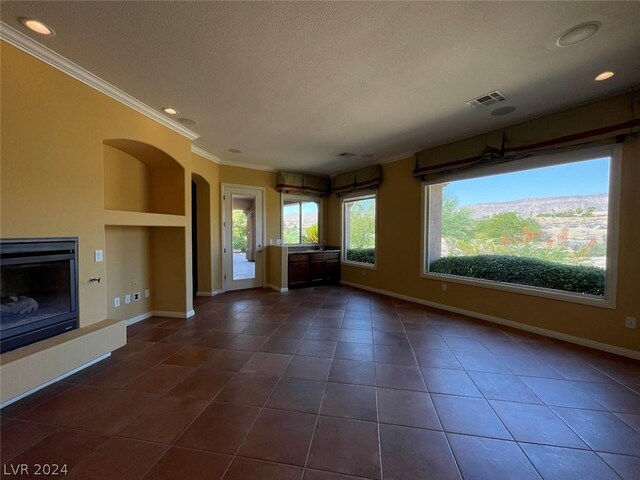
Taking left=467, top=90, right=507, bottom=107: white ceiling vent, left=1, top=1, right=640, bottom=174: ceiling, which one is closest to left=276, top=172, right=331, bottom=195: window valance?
left=1, top=1, right=640, bottom=174: ceiling

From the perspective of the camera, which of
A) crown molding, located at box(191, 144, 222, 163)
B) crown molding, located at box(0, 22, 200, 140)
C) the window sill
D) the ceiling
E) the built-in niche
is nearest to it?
the ceiling

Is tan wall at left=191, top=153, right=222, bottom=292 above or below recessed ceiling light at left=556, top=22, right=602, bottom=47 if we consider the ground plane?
below

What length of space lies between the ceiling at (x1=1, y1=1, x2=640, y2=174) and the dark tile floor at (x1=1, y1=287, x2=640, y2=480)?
273 cm

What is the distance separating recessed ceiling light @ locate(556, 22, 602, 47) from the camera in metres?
1.79

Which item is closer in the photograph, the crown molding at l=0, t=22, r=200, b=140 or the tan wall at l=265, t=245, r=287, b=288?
the crown molding at l=0, t=22, r=200, b=140

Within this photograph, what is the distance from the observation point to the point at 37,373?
77.2 inches

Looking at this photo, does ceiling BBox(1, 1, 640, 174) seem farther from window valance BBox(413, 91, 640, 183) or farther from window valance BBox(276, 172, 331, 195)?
window valance BBox(276, 172, 331, 195)

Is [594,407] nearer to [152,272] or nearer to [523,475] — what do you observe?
[523,475]

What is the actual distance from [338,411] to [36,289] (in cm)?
272

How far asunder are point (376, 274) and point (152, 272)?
4135mm

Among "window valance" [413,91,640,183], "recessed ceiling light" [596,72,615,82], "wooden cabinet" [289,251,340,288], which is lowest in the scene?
"wooden cabinet" [289,251,340,288]

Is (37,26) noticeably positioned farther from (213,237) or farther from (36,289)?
→ (213,237)

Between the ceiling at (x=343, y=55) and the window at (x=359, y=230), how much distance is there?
264 cm

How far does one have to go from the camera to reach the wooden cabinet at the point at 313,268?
5828mm
